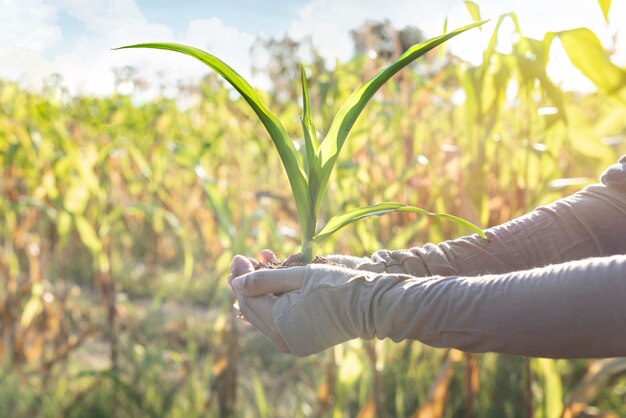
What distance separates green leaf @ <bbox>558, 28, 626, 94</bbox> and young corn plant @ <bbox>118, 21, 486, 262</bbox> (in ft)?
1.00

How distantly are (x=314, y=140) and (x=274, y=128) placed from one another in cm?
7

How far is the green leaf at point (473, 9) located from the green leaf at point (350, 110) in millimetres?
516

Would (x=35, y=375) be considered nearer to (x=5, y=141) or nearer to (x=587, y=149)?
(x=5, y=141)

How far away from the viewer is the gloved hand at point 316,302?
747 millimetres

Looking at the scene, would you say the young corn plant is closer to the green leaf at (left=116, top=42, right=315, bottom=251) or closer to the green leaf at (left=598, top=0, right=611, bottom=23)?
the green leaf at (left=116, top=42, right=315, bottom=251)

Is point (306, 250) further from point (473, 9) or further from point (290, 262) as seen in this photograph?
point (473, 9)

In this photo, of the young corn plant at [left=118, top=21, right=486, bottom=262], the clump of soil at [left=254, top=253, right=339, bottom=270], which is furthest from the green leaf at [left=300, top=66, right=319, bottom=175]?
the clump of soil at [left=254, top=253, right=339, bottom=270]

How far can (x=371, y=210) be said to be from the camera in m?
0.80

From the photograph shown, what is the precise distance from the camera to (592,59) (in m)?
0.99

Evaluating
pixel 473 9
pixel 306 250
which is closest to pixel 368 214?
pixel 306 250

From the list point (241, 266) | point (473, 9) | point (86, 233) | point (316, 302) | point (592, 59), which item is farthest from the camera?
point (86, 233)

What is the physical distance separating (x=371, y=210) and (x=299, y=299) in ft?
0.40

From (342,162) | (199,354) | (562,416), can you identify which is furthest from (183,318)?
(562,416)

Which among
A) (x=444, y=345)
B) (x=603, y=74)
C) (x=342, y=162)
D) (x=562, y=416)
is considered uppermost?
(x=603, y=74)
